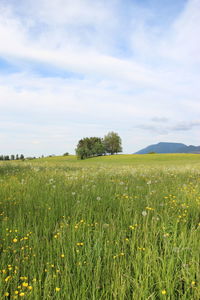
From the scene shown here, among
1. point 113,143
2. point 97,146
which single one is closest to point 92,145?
point 97,146

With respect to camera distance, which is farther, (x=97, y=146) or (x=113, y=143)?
(x=113, y=143)

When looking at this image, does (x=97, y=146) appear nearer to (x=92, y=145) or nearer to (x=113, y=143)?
(x=92, y=145)

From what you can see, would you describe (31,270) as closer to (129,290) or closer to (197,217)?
(129,290)

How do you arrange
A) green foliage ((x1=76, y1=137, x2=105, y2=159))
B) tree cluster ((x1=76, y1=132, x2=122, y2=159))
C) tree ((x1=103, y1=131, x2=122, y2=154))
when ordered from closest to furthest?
tree cluster ((x1=76, y1=132, x2=122, y2=159)) < green foliage ((x1=76, y1=137, x2=105, y2=159)) < tree ((x1=103, y1=131, x2=122, y2=154))

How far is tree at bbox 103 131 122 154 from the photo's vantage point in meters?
106

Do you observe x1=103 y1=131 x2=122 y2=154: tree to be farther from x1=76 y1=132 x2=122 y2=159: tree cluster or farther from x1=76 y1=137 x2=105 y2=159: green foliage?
x1=76 y1=137 x2=105 y2=159: green foliage

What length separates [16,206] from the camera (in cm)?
426

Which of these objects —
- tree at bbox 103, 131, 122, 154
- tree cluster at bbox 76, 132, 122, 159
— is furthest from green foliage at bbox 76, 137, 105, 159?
tree at bbox 103, 131, 122, 154

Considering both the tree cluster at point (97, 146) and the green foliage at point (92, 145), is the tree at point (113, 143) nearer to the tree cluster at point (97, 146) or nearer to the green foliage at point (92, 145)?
the tree cluster at point (97, 146)

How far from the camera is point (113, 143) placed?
350 ft

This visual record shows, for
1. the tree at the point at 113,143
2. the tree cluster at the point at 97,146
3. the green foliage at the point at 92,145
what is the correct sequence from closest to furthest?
1. the tree cluster at the point at 97,146
2. the green foliage at the point at 92,145
3. the tree at the point at 113,143

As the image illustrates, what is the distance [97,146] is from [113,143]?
18492mm

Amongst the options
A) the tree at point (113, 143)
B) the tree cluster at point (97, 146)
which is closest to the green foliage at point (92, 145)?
the tree cluster at point (97, 146)

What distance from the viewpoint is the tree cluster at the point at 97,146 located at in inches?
3059
